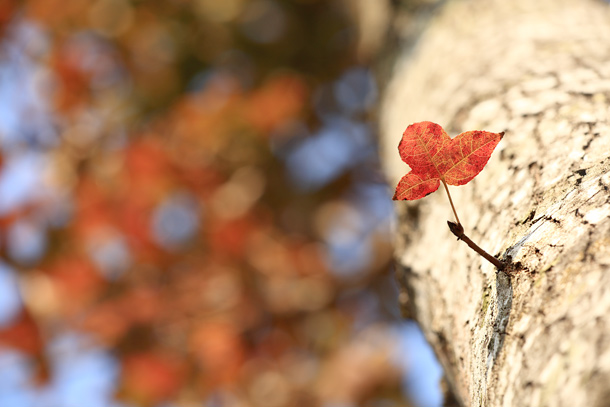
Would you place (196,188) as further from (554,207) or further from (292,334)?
(554,207)

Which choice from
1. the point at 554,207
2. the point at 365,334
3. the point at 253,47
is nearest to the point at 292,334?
the point at 365,334

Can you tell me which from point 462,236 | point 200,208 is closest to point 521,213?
point 462,236

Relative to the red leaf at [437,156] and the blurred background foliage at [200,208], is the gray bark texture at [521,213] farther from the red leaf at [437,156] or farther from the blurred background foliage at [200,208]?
the blurred background foliage at [200,208]

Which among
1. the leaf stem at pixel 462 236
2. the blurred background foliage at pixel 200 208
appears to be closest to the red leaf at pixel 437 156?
the leaf stem at pixel 462 236

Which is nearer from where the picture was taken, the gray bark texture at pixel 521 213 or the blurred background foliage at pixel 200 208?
the gray bark texture at pixel 521 213

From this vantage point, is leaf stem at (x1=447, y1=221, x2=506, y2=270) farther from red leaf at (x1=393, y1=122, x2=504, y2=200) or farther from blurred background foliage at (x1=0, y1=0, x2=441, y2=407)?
blurred background foliage at (x1=0, y1=0, x2=441, y2=407)

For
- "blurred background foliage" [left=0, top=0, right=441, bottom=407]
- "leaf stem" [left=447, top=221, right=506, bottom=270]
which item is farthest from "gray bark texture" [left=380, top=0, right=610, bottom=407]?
"blurred background foliage" [left=0, top=0, right=441, bottom=407]
